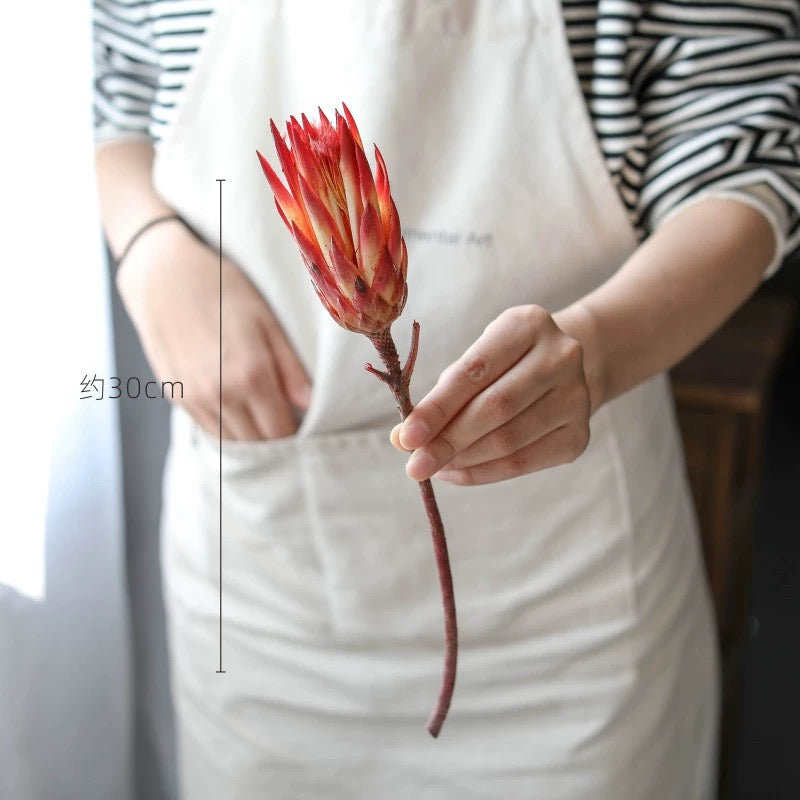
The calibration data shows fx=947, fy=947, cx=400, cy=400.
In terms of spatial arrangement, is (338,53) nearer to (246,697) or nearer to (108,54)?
(108,54)

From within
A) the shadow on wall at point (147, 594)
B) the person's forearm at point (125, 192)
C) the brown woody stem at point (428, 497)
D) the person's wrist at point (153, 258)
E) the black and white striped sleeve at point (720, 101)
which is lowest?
the shadow on wall at point (147, 594)

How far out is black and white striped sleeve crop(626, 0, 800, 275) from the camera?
363mm

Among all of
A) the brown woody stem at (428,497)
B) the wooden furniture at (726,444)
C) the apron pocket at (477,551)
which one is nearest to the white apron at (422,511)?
the apron pocket at (477,551)

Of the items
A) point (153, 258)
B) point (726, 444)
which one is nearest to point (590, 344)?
point (153, 258)

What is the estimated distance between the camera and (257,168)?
36 cm

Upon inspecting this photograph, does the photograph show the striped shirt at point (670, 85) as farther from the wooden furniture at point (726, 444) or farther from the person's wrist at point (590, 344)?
the wooden furniture at point (726, 444)

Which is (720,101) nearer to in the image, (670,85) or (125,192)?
(670,85)

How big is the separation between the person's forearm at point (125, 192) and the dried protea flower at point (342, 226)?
7.7 inches

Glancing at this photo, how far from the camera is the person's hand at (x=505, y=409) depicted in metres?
0.23

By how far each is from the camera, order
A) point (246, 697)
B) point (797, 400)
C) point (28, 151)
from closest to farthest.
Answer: point (28, 151) < point (246, 697) < point (797, 400)

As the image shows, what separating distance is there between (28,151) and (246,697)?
0.25m

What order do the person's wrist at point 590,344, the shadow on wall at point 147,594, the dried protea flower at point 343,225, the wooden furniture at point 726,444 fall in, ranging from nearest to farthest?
1. the dried protea flower at point 343,225
2. the person's wrist at point 590,344
3. the shadow on wall at point 147,594
4. the wooden furniture at point 726,444

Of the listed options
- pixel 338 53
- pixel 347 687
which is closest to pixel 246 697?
pixel 347 687

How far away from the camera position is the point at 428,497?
0.23 m
